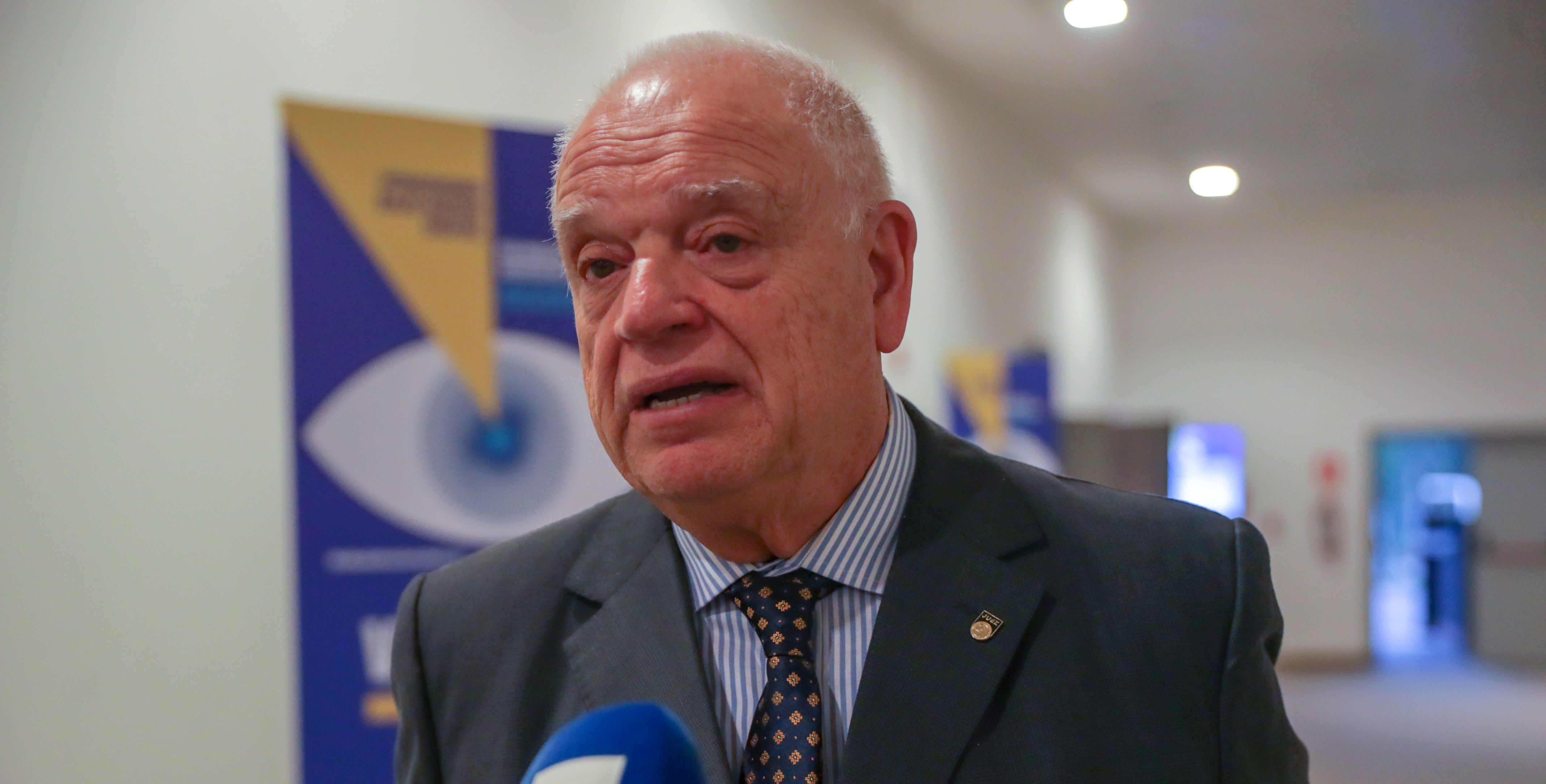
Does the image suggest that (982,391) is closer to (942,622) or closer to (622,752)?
(942,622)

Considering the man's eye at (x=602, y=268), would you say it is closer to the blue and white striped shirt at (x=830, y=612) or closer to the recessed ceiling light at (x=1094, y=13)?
the blue and white striped shirt at (x=830, y=612)

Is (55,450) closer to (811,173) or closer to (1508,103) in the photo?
(811,173)

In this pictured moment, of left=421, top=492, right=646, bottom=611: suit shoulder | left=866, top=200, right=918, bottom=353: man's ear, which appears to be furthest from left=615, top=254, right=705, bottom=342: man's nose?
left=421, top=492, right=646, bottom=611: suit shoulder

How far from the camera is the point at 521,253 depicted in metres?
3.14

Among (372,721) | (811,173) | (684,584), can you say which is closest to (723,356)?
→ (811,173)

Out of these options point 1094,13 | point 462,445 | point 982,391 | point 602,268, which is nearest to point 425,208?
point 462,445

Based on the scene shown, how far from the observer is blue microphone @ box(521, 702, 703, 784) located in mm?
533

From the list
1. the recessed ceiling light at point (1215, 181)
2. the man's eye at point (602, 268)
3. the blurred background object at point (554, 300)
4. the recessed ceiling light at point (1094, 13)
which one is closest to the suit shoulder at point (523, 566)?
the man's eye at point (602, 268)

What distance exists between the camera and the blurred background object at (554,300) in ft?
8.02

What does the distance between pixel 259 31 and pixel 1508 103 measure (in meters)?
3.01

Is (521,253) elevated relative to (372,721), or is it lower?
elevated

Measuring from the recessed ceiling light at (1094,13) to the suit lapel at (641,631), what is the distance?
178cm

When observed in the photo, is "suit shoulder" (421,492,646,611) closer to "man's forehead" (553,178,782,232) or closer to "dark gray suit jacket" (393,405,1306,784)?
"dark gray suit jacket" (393,405,1306,784)

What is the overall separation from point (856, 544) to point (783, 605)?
11cm
